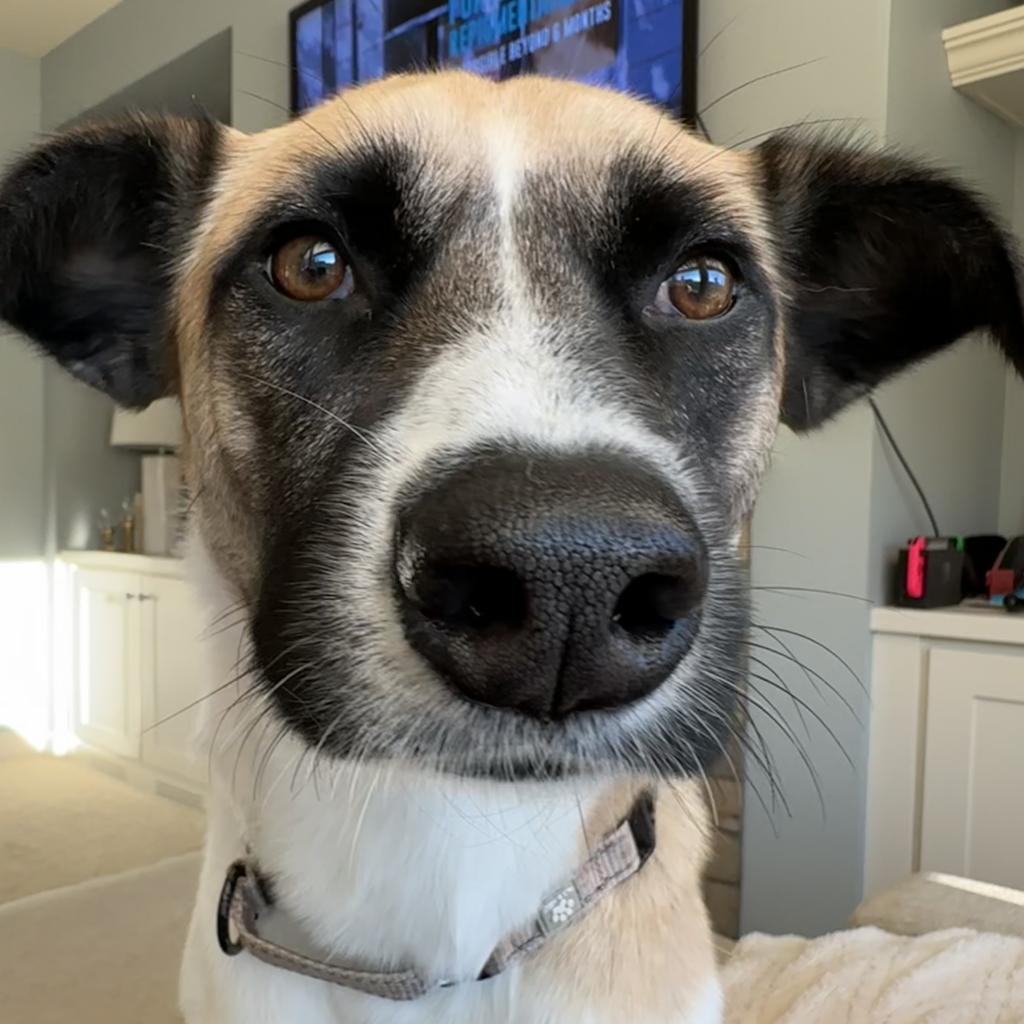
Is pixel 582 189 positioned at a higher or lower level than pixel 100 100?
lower

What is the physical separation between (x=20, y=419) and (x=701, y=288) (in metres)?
4.44

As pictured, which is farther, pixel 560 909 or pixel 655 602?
pixel 560 909

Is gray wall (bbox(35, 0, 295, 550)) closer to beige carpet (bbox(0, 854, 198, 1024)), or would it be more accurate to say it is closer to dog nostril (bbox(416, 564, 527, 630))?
beige carpet (bbox(0, 854, 198, 1024))

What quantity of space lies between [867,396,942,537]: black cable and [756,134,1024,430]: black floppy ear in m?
0.78

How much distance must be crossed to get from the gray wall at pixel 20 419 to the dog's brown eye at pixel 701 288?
14.3ft

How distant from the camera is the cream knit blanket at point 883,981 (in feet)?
3.87

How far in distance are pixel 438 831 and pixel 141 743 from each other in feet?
11.6

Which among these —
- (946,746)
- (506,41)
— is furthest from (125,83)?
(946,746)

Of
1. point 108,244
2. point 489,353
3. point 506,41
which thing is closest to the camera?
point 489,353

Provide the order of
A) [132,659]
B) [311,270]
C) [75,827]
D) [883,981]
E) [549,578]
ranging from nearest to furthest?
1. [549,578]
2. [311,270]
3. [883,981]
4. [75,827]
5. [132,659]

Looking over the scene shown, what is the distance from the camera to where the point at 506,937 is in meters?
0.88

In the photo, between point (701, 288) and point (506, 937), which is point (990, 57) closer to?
point (701, 288)

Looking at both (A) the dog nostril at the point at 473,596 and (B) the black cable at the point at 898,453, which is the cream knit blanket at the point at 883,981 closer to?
(A) the dog nostril at the point at 473,596

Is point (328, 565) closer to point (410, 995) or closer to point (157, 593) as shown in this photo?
point (410, 995)
